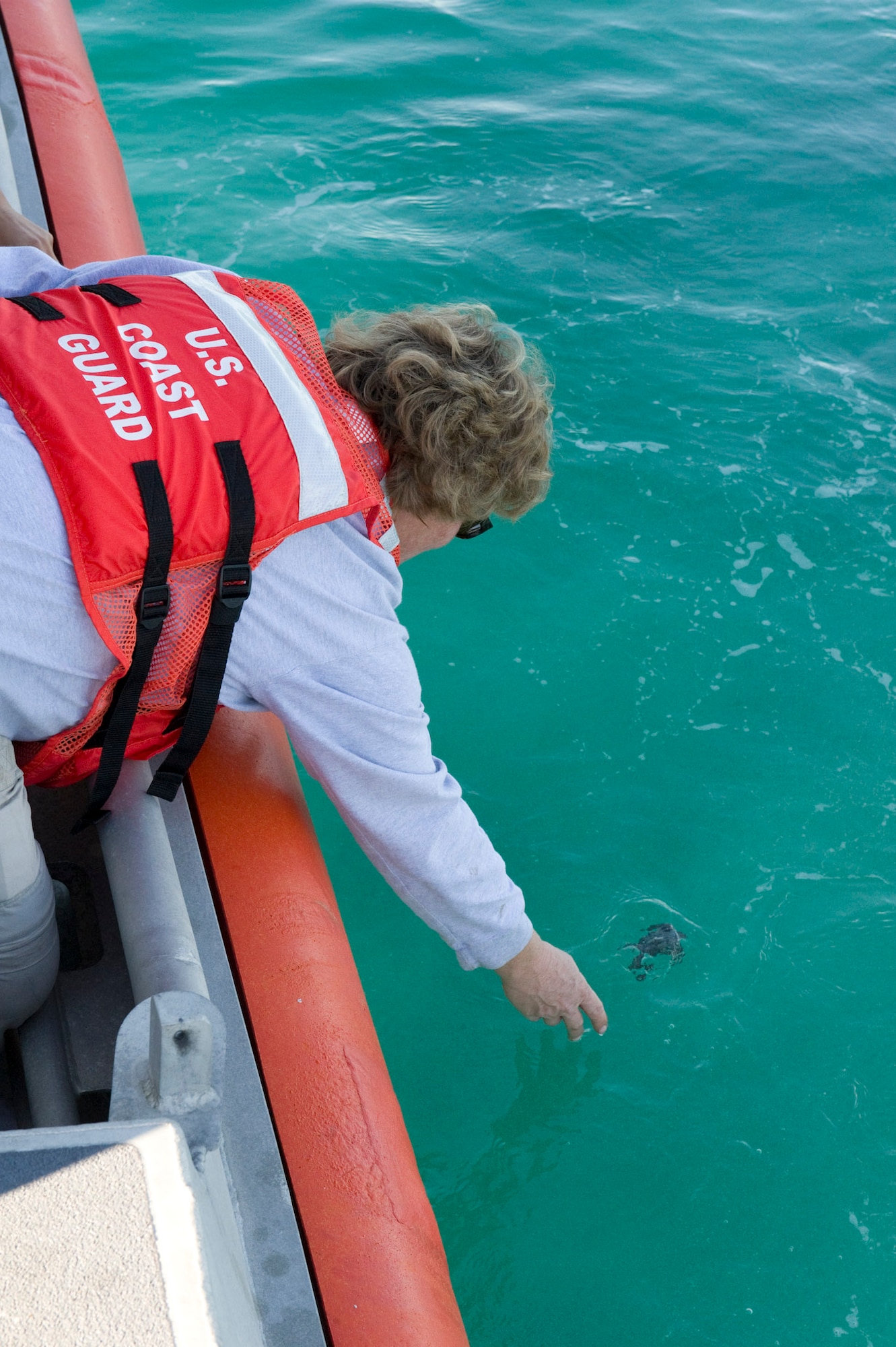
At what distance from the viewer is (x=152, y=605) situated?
1.42 m

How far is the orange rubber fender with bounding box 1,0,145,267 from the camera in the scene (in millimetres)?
2844

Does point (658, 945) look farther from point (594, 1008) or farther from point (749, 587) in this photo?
point (749, 587)

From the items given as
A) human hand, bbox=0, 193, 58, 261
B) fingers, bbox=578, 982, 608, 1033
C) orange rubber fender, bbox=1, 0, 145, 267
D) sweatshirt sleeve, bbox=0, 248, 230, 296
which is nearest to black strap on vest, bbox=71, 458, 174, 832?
sweatshirt sleeve, bbox=0, 248, 230, 296

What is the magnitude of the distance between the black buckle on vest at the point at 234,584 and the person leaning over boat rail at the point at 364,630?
0.03 meters

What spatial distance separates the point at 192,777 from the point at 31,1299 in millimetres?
978

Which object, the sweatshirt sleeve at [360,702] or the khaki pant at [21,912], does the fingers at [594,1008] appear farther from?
the khaki pant at [21,912]

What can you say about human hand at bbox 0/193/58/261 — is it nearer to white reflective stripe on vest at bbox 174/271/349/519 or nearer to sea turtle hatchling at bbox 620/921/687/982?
white reflective stripe on vest at bbox 174/271/349/519

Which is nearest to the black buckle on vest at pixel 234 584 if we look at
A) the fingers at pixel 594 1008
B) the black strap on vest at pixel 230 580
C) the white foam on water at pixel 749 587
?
the black strap on vest at pixel 230 580

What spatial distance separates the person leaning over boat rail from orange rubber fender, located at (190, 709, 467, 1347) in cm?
17

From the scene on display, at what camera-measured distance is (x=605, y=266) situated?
4684 mm

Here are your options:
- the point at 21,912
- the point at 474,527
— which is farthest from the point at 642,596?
the point at 21,912

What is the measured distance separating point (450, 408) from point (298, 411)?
0.23 meters

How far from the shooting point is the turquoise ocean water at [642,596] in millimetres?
2332

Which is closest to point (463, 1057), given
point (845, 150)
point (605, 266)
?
point (605, 266)
